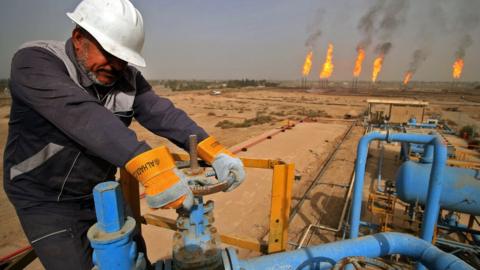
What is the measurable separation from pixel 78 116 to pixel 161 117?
0.87 meters

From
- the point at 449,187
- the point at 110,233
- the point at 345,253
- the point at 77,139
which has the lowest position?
the point at 449,187

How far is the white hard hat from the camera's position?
4.47ft

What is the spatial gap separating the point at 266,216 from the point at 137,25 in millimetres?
4484

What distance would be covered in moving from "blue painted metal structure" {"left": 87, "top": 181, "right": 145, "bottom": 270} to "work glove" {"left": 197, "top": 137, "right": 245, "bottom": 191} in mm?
614

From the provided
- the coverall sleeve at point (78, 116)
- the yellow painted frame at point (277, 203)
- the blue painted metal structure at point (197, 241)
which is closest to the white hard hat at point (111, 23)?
the coverall sleeve at point (78, 116)

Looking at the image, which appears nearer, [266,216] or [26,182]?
[26,182]

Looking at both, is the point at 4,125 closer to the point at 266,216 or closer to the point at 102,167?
the point at 266,216

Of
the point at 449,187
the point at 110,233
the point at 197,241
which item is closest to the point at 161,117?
the point at 197,241

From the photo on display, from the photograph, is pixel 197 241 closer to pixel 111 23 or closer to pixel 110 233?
pixel 110 233

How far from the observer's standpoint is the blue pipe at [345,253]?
1193 mm

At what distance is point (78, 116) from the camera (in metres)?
1.11

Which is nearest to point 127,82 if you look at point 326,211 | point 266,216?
point 266,216

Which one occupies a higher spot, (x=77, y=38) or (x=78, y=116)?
(x=77, y=38)

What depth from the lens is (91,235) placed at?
927 millimetres
